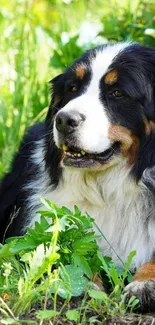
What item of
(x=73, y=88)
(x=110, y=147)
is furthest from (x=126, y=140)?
(x=73, y=88)

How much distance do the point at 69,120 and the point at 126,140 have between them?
38 cm

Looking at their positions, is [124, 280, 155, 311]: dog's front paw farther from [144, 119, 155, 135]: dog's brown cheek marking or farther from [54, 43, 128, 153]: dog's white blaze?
[144, 119, 155, 135]: dog's brown cheek marking

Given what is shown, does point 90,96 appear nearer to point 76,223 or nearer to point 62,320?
point 76,223

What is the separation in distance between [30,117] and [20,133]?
186 mm

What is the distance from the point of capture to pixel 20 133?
677 cm

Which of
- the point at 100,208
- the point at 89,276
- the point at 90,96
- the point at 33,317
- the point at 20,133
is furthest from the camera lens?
the point at 20,133

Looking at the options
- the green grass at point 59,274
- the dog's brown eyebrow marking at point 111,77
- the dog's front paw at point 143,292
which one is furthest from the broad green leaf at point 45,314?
the dog's brown eyebrow marking at point 111,77

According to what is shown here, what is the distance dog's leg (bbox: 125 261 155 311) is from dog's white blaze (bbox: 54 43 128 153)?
2.39 ft

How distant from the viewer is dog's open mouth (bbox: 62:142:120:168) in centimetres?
431

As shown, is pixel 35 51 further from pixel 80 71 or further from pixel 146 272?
pixel 146 272

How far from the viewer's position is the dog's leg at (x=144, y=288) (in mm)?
3785

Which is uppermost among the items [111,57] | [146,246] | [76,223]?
→ [111,57]

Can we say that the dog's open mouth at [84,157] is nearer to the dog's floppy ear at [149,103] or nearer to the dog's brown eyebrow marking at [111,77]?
the dog's floppy ear at [149,103]

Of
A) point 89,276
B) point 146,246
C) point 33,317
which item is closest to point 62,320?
point 33,317
